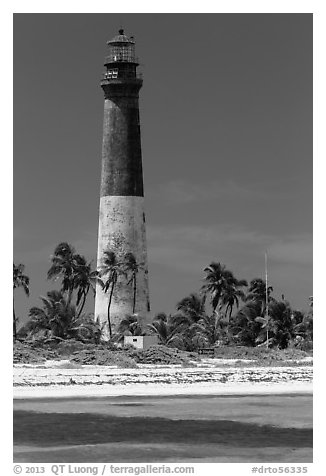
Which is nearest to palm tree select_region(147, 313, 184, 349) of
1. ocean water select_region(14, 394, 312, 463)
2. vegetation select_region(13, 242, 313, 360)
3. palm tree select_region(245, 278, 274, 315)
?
vegetation select_region(13, 242, 313, 360)

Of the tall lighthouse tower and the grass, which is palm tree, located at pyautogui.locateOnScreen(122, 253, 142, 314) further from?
the grass

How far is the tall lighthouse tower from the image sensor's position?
7081 cm

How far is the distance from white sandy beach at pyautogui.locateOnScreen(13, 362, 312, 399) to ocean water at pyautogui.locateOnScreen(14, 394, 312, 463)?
1583 millimetres

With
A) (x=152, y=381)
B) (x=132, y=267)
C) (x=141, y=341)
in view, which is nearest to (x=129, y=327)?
(x=132, y=267)

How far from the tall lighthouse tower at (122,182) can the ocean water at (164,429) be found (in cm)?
3021

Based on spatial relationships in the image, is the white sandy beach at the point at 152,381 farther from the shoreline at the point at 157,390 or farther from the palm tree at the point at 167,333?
the palm tree at the point at 167,333

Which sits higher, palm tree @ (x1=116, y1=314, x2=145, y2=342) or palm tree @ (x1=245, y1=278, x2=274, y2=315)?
palm tree @ (x1=245, y1=278, x2=274, y2=315)

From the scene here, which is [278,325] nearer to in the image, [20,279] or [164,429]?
[20,279]

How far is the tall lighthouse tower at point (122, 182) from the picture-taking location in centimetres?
7081

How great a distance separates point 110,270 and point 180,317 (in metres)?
5.68

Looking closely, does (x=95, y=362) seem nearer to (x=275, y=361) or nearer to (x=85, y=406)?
(x=275, y=361)

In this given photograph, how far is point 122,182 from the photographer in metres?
70.7
